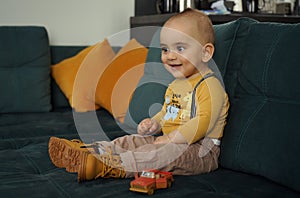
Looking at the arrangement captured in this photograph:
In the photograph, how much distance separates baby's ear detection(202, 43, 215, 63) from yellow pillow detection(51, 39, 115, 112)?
3.48 feet

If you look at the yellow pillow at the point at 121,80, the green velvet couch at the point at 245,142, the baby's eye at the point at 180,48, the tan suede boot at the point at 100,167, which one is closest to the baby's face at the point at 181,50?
the baby's eye at the point at 180,48

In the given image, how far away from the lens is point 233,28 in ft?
5.35

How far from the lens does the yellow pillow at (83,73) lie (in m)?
2.52

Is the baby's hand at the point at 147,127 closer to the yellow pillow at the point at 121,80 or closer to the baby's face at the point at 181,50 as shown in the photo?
the baby's face at the point at 181,50

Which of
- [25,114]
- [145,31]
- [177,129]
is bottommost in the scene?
[25,114]

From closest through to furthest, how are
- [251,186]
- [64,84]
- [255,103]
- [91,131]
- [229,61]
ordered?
[251,186] < [255,103] < [229,61] < [91,131] < [64,84]

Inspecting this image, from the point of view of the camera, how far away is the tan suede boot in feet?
4.37

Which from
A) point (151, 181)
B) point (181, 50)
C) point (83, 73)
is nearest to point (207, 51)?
point (181, 50)

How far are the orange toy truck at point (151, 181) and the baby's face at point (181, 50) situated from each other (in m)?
0.42

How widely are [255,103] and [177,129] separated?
10.9 inches

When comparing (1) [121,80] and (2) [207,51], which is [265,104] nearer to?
(2) [207,51]

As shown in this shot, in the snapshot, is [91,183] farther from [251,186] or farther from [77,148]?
[251,186]

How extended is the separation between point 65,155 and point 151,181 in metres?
0.36

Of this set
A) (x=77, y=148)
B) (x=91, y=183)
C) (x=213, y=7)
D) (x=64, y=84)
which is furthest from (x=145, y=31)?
(x=91, y=183)
